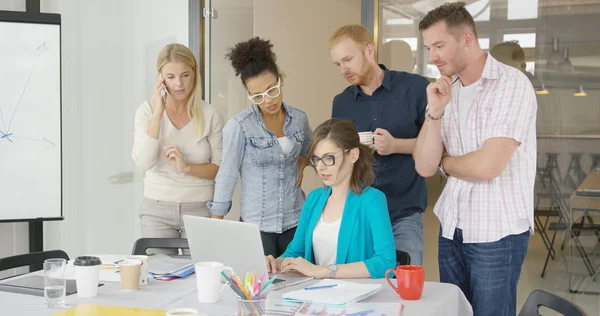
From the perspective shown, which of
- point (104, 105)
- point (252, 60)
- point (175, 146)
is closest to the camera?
point (252, 60)

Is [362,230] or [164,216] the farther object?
[164,216]

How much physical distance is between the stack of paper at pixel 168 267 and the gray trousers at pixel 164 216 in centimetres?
58

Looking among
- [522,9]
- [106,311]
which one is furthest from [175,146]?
[522,9]

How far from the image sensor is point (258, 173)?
10.4 feet

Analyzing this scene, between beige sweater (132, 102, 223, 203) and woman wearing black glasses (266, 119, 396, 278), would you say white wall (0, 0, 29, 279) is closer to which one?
beige sweater (132, 102, 223, 203)

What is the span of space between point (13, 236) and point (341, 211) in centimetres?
281

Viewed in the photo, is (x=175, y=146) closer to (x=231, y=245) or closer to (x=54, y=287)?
(x=231, y=245)

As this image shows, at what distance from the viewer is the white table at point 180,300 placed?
2031 mm

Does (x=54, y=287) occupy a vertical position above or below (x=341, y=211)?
below

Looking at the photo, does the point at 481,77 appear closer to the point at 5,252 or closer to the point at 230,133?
the point at 230,133

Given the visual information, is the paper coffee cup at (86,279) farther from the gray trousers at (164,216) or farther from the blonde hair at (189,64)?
the blonde hair at (189,64)

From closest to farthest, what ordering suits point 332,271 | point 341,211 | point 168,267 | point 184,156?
point 332,271 < point 168,267 < point 341,211 < point 184,156

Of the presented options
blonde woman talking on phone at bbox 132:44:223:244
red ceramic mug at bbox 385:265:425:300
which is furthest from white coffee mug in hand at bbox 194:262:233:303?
blonde woman talking on phone at bbox 132:44:223:244

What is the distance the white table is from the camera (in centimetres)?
203
